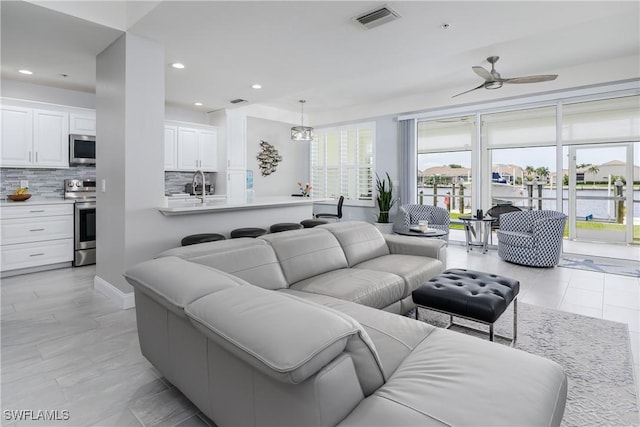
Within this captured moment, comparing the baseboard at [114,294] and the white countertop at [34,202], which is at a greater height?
the white countertop at [34,202]

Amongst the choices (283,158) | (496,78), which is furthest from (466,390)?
(283,158)

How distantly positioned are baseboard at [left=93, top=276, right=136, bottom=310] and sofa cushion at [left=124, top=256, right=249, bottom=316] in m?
1.51

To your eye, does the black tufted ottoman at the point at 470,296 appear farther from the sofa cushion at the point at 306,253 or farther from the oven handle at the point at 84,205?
the oven handle at the point at 84,205

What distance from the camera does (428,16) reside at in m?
2.92

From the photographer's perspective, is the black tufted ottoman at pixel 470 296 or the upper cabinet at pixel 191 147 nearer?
the black tufted ottoman at pixel 470 296

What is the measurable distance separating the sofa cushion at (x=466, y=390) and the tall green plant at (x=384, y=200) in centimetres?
590

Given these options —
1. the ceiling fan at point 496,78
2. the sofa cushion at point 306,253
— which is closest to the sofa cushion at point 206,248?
the sofa cushion at point 306,253

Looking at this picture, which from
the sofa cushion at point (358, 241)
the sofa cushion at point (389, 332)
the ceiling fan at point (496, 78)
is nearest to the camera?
the sofa cushion at point (389, 332)

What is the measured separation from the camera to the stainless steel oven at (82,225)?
194 inches

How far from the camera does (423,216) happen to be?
657cm

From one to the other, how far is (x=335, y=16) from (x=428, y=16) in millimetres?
793

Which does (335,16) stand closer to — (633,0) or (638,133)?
(633,0)

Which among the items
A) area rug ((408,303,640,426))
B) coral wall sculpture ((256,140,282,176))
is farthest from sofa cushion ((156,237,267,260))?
coral wall sculpture ((256,140,282,176))

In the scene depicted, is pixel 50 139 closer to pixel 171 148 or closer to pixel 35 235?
pixel 35 235
